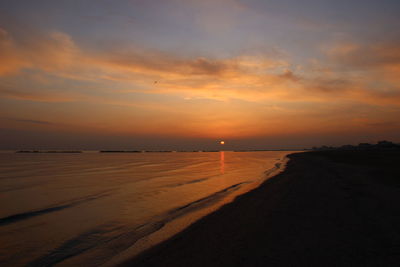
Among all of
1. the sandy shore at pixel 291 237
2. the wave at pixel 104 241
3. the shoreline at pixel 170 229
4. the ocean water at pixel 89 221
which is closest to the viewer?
the sandy shore at pixel 291 237

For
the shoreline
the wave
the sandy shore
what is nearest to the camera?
the sandy shore

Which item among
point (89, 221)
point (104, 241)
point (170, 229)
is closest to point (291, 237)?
point (170, 229)

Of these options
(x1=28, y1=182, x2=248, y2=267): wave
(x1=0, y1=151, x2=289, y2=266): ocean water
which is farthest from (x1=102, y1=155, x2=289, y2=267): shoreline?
(x1=28, y1=182, x2=248, y2=267): wave

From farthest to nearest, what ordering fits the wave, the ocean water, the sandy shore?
the ocean water
the wave
the sandy shore

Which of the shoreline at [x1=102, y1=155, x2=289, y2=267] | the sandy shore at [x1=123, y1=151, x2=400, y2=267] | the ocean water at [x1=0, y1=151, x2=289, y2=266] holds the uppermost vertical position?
the sandy shore at [x1=123, y1=151, x2=400, y2=267]

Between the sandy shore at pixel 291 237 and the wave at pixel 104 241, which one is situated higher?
the sandy shore at pixel 291 237

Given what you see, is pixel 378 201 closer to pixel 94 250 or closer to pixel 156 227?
pixel 156 227

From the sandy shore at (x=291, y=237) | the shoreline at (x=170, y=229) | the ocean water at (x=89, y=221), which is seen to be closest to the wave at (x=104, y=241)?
the ocean water at (x=89, y=221)

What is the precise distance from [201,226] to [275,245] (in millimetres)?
3265

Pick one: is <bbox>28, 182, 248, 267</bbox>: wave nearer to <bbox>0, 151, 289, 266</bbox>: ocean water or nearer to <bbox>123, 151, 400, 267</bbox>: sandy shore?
<bbox>0, 151, 289, 266</bbox>: ocean water

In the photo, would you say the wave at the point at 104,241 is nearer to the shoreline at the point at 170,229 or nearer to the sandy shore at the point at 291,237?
the shoreline at the point at 170,229

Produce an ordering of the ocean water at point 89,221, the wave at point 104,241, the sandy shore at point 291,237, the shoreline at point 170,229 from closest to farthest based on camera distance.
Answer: the sandy shore at point 291,237 → the shoreline at point 170,229 → the wave at point 104,241 → the ocean water at point 89,221

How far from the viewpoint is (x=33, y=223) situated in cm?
1124

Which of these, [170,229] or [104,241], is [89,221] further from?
[170,229]
